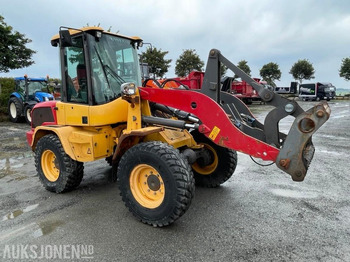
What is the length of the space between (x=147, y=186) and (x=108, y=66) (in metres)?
1.79

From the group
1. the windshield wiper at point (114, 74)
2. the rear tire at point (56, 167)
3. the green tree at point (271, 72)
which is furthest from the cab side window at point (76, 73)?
the green tree at point (271, 72)

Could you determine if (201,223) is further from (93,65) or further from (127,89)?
(93,65)

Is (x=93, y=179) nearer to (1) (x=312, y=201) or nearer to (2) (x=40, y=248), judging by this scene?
(2) (x=40, y=248)

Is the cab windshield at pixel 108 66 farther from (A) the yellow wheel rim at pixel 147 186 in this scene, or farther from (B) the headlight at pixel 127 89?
(A) the yellow wheel rim at pixel 147 186

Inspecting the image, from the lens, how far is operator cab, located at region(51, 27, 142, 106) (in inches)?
144

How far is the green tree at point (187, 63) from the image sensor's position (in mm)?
31688

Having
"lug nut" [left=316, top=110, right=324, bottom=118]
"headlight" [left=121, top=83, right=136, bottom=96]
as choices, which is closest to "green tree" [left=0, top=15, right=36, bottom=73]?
"headlight" [left=121, top=83, right=136, bottom=96]

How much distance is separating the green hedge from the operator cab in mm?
12818

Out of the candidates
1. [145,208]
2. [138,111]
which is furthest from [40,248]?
[138,111]

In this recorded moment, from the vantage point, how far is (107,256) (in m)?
2.67

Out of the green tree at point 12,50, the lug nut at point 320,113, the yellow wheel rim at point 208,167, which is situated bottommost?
the yellow wheel rim at point 208,167

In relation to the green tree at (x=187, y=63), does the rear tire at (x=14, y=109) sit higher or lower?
lower

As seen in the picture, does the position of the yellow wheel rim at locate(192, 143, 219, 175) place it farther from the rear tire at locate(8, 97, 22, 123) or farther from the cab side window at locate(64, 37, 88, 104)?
the rear tire at locate(8, 97, 22, 123)

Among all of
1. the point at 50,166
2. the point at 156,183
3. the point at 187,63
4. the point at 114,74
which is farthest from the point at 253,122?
the point at 187,63
